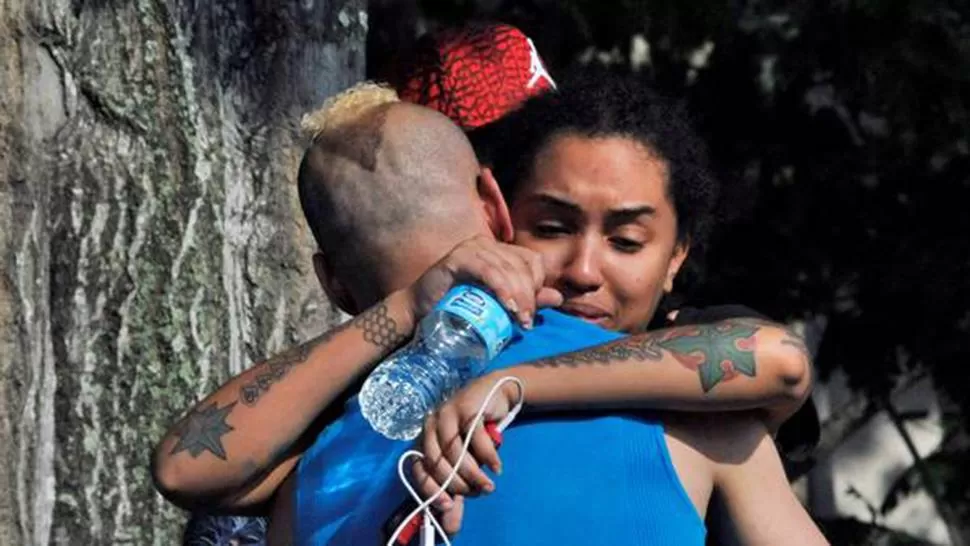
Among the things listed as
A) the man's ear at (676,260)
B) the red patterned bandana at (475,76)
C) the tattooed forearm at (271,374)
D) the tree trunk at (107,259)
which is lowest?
the tree trunk at (107,259)

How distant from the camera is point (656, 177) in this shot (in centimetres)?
336

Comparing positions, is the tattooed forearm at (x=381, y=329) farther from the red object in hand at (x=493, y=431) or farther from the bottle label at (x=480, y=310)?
the red object in hand at (x=493, y=431)

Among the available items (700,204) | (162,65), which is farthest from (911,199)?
(700,204)

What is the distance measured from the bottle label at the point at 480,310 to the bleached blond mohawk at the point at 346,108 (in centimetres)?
45

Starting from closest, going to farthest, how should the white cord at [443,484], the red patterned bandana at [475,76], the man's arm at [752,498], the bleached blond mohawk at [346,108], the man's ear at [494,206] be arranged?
the white cord at [443,484] → the man's arm at [752,498] → the man's ear at [494,206] → the bleached blond mohawk at [346,108] → the red patterned bandana at [475,76]

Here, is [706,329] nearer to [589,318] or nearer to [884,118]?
[589,318]

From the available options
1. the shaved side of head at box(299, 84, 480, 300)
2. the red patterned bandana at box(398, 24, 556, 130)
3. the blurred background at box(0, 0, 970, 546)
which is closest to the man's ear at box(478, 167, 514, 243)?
the shaved side of head at box(299, 84, 480, 300)

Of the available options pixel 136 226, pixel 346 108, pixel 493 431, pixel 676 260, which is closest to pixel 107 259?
pixel 136 226

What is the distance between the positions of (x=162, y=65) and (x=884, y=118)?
3118mm

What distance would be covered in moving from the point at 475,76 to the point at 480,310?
987 millimetres

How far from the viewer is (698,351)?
3.03m

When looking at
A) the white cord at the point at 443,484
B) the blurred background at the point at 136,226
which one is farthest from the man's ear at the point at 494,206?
the blurred background at the point at 136,226

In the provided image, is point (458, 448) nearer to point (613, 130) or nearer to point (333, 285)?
point (333, 285)

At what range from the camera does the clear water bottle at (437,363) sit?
9.44 ft
